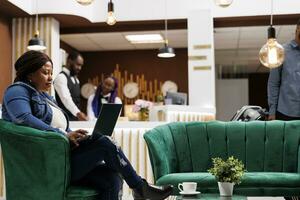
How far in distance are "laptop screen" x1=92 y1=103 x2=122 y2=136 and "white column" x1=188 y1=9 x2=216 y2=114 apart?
213 inches

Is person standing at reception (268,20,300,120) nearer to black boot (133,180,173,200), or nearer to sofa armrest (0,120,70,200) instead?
black boot (133,180,173,200)

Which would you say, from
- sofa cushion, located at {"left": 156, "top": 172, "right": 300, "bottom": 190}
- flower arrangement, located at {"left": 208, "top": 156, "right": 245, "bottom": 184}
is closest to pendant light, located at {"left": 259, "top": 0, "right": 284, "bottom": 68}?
sofa cushion, located at {"left": 156, "top": 172, "right": 300, "bottom": 190}

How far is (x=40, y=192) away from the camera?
3232mm

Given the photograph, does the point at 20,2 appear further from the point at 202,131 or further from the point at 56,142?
the point at 56,142

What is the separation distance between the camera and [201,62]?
347 inches

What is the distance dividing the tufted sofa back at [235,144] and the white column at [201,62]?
3970mm

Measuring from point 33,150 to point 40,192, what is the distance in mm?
270

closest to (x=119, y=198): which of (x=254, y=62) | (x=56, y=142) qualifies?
(x=56, y=142)

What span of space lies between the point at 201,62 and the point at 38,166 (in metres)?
5.90

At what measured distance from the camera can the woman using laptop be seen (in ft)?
10.7

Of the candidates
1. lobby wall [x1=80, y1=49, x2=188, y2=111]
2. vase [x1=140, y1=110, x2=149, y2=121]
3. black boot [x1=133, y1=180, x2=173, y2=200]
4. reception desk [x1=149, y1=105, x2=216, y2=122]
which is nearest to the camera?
black boot [x1=133, y1=180, x2=173, y2=200]

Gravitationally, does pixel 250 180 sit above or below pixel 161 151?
below

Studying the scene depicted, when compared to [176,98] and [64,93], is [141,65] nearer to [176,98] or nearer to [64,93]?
[176,98]

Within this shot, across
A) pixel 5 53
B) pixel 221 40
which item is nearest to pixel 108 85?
pixel 5 53
